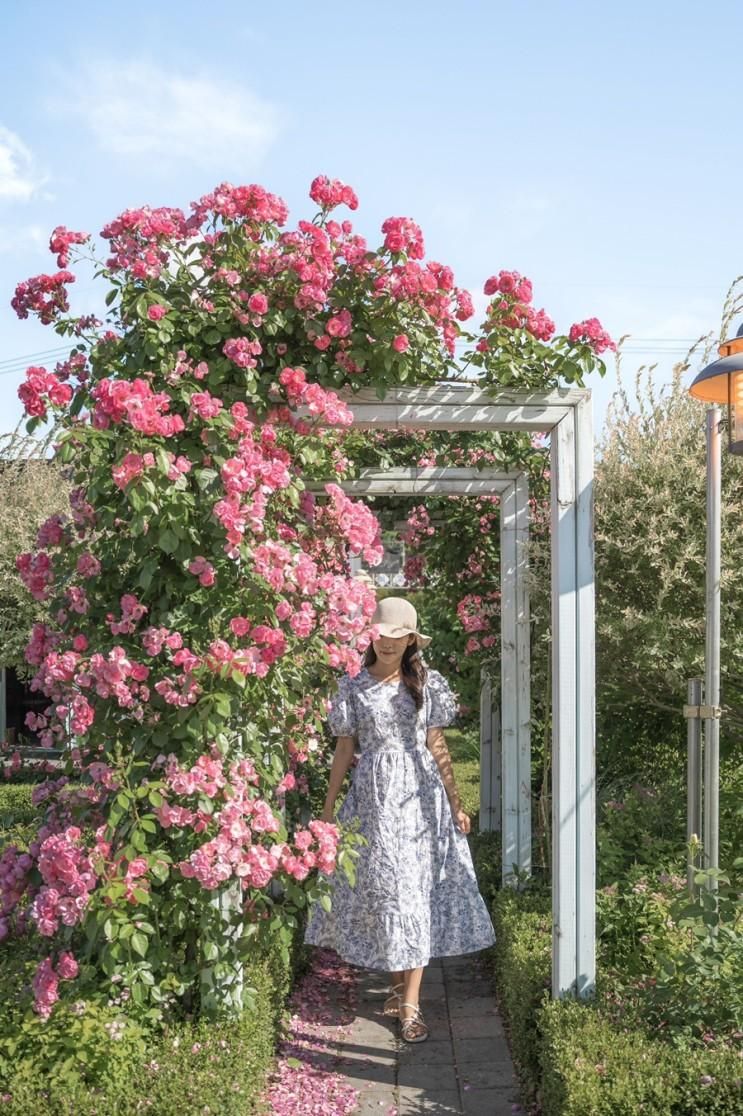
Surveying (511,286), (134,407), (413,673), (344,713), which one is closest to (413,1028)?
(344,713)

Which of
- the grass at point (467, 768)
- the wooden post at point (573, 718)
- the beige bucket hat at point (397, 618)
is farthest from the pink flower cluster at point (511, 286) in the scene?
the grass at point (467, 768)

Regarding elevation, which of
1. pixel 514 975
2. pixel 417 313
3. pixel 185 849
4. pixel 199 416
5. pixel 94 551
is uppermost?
pixel 417 313

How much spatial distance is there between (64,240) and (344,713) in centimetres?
201

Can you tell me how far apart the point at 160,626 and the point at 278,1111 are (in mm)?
1562

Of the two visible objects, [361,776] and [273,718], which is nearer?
[273,718]

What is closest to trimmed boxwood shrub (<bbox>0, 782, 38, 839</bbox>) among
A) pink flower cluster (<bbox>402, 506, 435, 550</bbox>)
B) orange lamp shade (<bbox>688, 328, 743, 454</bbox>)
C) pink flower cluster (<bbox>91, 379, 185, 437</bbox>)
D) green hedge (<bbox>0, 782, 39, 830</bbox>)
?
green hedge (<bbox>0, 782, 39, 830</bbox>)

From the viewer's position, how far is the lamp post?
11.2ft

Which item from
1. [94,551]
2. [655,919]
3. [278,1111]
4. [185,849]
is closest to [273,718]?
[185,849]

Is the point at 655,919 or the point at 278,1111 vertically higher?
the point at 655,919

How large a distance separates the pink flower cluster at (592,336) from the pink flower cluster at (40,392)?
1.59 m

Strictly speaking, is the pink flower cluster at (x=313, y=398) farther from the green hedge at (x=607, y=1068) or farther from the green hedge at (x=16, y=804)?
the green hedge at (x=607, y=1068)

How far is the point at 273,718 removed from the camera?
3.42 m

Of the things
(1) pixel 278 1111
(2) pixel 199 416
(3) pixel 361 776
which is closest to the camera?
(2) pixel 199 416

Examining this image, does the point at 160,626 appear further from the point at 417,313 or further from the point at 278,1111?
the point at 278,1111
